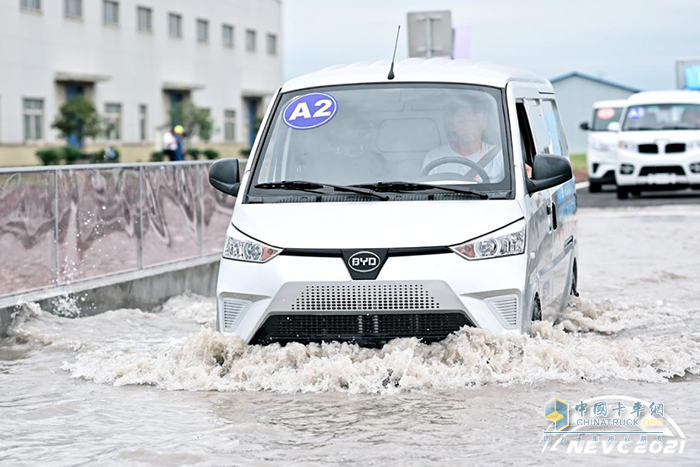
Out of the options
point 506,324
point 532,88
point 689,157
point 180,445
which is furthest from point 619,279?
point 689,157

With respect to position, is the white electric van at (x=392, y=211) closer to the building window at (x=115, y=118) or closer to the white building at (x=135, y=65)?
the white building at (x=135, y=65)

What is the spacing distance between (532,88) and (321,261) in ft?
9.17

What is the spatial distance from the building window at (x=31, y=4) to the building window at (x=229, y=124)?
20822mm

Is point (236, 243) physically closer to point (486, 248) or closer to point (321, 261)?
point (321, 261)

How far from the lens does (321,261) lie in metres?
7.64

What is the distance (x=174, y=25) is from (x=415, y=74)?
59561 mm

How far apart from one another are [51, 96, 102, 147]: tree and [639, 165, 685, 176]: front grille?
1234 inches

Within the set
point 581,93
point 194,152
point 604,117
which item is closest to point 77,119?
point 194,152

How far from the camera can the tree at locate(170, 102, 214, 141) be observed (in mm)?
64062

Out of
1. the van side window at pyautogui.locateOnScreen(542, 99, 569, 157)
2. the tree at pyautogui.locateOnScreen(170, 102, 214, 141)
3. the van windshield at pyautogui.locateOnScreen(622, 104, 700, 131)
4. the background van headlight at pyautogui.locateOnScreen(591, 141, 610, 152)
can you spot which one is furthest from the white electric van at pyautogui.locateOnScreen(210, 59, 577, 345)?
the tree at pyautogui.locateOnScreen(170, 102, 214, 141)

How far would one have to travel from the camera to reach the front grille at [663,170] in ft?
88.1

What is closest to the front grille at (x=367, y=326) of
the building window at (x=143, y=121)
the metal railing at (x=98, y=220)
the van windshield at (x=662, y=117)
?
the metal railing at (x=98, y=220)

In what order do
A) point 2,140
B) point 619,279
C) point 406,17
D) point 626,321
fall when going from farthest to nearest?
point 2,140 < point 406,17 < point 619,279 < point 626,321

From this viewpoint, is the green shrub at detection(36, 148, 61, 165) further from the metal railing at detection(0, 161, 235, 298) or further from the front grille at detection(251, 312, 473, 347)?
the front grille at detection(251, 312, 473, 347)
